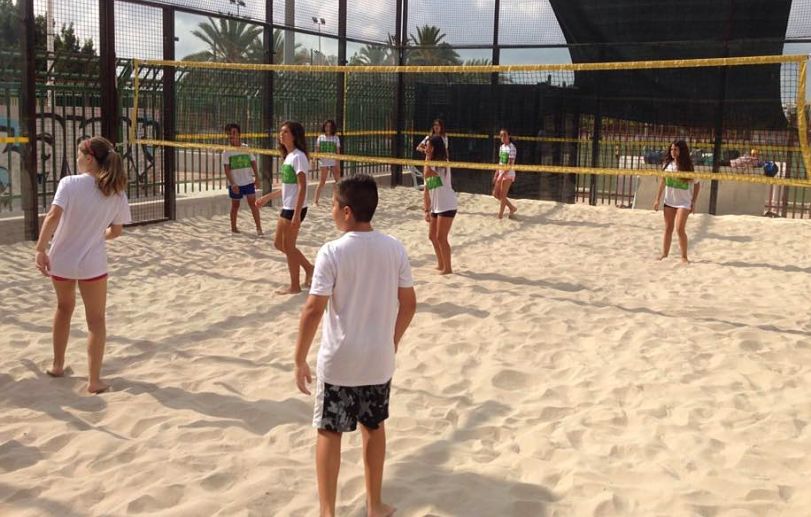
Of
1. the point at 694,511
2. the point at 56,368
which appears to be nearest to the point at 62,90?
the point at 56,368

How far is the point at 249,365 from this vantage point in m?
4.93

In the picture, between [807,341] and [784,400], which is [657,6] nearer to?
[807,341]

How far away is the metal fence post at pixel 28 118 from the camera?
8.38 m

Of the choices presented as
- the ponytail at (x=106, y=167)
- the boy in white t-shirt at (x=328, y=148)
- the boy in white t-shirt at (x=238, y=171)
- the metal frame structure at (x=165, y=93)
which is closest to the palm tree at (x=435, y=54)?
the metal frame structure at (x=165, y=93)

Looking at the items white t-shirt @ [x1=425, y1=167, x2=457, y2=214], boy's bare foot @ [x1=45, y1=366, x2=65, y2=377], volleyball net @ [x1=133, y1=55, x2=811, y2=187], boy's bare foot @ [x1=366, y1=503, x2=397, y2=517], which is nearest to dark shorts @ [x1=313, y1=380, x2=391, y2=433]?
→ boy's bare foot @ [x1=366, y1=503, x2=397, y2=517]

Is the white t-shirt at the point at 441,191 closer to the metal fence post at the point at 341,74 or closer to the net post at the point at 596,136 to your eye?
the metal fence post at the point at 341,74

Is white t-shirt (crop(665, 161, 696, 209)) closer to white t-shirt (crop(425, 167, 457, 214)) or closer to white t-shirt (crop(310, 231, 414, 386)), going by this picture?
white t-shirt (crop(425, 167, 457, 214))

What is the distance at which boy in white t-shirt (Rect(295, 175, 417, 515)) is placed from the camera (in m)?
2.79

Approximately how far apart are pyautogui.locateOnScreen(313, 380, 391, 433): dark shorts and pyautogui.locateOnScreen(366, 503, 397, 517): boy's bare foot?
39cm

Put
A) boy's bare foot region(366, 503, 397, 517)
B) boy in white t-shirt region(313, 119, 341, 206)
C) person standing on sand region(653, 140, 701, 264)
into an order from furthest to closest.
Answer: boy in white t-shirt region(313, 119, 341, 206), person standing on sand region(653, 140, 701, 264), boy's bare foot region(366, 503, 397, 517)

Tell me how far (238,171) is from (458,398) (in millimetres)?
5766

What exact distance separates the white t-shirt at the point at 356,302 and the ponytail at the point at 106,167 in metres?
1.84

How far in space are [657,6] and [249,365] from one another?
1088 cm

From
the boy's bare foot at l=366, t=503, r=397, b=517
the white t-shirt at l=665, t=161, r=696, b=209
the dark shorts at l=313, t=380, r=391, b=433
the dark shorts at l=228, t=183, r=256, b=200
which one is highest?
the white t-shirt at l=665, t=161, r=696, b=209
